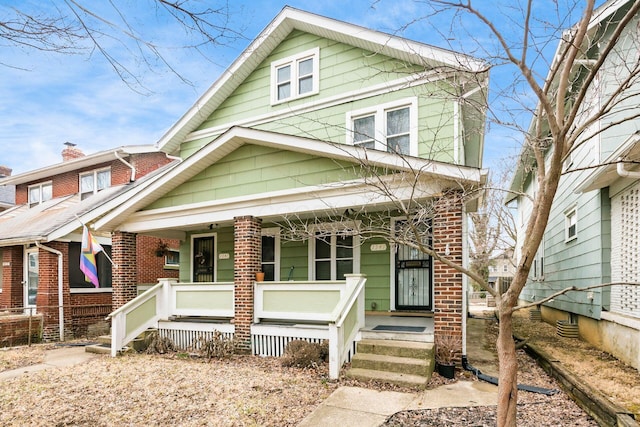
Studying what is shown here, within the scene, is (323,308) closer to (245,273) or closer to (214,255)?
(245,273)

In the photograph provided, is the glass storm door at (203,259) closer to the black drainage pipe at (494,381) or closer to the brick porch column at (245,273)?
the brick porch column at (245,273)

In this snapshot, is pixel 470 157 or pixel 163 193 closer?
pixel 163 193

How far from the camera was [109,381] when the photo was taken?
6.76 metres

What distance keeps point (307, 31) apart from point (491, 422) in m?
9.66

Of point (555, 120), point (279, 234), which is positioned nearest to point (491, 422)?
point (555, 120)

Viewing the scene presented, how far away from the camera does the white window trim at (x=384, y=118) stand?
9.09 meters

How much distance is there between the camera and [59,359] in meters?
8.87

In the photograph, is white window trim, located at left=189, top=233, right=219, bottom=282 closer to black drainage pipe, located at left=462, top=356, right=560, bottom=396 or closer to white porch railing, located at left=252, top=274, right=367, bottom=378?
white porch railing, located at left=252, top=274, right=367, bottom=378

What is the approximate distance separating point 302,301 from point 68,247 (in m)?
8.70

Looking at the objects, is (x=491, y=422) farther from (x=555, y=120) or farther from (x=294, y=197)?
(x=294, y=197)

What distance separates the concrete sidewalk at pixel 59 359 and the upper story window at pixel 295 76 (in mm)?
7611

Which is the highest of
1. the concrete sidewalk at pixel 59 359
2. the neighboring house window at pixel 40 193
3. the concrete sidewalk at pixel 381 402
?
the neighboring house window at pixel 40 193

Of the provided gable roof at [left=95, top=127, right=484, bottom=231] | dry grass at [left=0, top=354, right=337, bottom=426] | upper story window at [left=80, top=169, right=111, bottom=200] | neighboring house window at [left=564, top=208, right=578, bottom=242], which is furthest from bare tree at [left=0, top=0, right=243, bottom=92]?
upper story window at [left=80, top=169, right=111, bottom=200]

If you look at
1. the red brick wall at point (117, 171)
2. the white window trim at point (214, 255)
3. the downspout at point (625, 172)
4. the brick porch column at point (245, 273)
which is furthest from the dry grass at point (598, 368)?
the red brick wall at point (117, 171)
